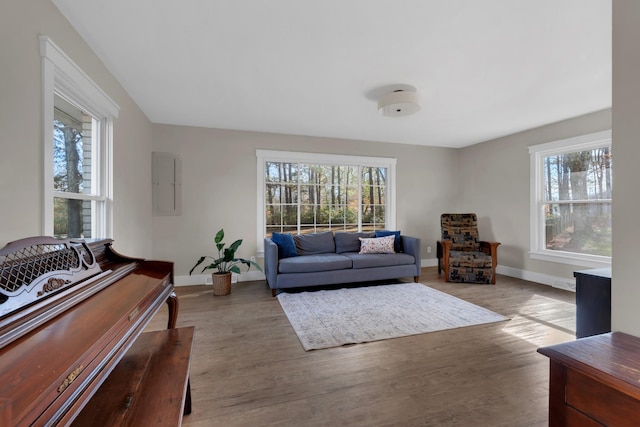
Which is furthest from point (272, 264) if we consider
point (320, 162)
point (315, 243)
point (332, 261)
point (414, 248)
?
point (414, 248)

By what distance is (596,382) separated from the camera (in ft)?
2.85

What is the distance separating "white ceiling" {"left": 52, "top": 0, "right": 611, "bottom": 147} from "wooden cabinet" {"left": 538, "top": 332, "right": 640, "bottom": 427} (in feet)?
6.24

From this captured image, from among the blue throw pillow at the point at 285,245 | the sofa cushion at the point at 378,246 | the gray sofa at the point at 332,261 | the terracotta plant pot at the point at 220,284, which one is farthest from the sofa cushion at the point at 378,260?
the terracotta plant pot at the point at 220,284

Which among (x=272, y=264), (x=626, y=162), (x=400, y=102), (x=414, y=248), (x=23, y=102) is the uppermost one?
(x=400, y=102)

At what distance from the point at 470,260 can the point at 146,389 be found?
4.32 meters

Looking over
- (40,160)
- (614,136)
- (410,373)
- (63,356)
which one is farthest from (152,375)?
(614,136)

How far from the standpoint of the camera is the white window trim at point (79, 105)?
161 cm

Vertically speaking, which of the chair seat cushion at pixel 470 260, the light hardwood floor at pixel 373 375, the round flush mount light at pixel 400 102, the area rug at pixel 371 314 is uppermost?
the round flush mount light at pixel 400 102

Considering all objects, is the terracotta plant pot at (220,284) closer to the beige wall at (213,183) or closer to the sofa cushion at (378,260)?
the beige wall at (213,183)

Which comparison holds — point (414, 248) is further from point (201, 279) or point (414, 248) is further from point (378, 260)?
point (201, 279)

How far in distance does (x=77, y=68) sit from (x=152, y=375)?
2061 mm

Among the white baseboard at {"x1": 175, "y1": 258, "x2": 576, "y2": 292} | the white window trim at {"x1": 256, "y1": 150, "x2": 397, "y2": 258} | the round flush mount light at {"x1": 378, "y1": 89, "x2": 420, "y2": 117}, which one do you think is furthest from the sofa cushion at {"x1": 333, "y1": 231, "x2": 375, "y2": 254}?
the round flush mount light at {"x1": 378, "y1": 89, "x2": 420, "y2": 117}

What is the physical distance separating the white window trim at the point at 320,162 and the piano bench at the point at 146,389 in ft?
9.61

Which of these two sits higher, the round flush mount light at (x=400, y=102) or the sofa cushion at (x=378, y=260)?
the round flush mount light at (x=400, y=102)
